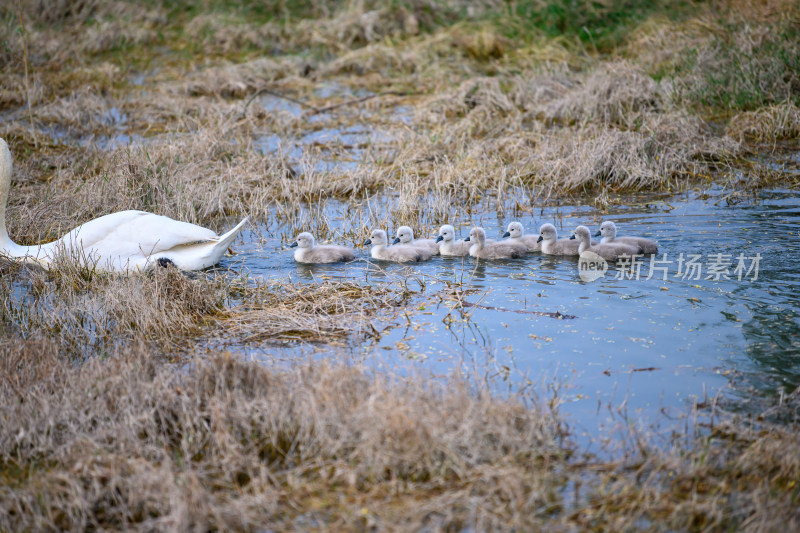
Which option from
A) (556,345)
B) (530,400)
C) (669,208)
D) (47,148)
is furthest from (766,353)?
(47,148)

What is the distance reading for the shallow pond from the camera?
5227 millimetres

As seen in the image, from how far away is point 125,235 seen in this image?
7.38m

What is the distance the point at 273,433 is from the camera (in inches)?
174

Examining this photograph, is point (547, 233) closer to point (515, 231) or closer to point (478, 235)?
point (515, 231)

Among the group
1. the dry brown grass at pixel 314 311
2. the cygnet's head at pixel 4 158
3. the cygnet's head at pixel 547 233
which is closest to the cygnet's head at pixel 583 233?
the cygnet's head at pixel 547 233

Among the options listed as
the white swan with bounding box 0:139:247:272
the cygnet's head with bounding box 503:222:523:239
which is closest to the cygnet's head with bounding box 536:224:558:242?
the cygnet's head with bounding box 503:222:523:239

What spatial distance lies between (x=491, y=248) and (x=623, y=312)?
5.88 feet

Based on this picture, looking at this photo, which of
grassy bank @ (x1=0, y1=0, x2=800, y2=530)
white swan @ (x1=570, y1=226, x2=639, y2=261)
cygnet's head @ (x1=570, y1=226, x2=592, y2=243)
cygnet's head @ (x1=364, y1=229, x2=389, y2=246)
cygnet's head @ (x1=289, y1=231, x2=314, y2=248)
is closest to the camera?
grassy bank @ (x1=0, y1=0, x2=800, y2=530)

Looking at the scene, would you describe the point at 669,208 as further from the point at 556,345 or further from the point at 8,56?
the point at 8,56

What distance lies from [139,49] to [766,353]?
1644cm

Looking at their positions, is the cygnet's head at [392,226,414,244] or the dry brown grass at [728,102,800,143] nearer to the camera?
the cygnet's head at [392,226,414,244]

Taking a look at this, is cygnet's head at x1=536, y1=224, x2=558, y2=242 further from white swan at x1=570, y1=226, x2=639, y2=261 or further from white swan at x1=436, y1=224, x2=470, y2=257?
white swan at x1=436, y1=224, x2=470, y2=257

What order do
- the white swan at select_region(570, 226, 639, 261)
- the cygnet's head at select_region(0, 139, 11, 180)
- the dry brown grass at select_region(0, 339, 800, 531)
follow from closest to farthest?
the dry brown grass at select_region(0, 339, 800, 531), the cygnet's head at select_region(0, 139, 11, 180), the white swan at select_region(570, 226, 639, 261)

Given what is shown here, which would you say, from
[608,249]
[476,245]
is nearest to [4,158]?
[476,245]
